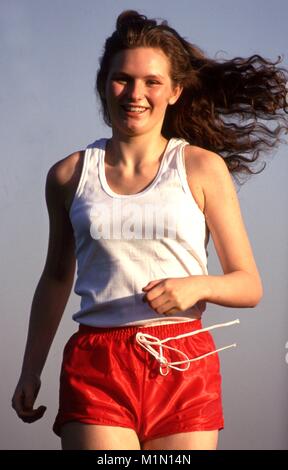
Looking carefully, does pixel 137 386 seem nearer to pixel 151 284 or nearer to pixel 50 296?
pixel 151 284

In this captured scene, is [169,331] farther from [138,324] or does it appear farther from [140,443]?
[140,443]

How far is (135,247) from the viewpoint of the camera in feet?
8.00

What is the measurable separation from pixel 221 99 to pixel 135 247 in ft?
2.19

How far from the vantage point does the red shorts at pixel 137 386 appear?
2359mm

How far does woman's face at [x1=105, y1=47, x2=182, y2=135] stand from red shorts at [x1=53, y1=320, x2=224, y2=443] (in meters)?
0.49

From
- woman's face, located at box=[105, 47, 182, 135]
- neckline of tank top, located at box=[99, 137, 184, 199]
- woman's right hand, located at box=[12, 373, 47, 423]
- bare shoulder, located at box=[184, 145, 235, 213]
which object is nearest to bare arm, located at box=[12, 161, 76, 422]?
woman's right hand, located at box=[12, 373, 47, 423]

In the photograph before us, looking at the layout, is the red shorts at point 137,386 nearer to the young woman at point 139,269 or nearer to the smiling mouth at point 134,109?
the young woman at point 139,269

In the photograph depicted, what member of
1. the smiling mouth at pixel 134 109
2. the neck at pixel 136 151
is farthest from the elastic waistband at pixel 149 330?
the smiling mouth at pixel 134 109

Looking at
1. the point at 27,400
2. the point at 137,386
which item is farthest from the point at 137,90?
the point at 27,400

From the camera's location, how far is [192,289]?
7.43 feet

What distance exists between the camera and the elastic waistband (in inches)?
95.5

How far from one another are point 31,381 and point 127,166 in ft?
1.90

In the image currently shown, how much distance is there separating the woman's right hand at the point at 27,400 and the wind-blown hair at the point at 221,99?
0.70m
